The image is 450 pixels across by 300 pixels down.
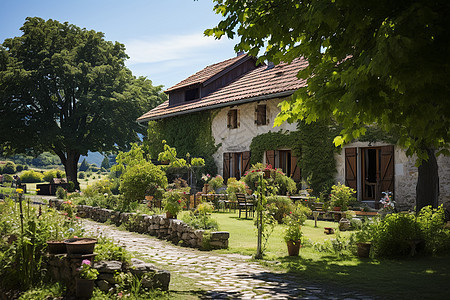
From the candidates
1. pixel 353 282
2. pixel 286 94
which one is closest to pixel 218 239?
pixel 353 282

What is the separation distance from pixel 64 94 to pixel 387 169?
25947 mm

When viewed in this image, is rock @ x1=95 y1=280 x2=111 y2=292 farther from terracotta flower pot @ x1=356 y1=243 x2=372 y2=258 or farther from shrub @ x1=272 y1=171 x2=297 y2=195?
shrub @ x1=272 y1=171 x2=297 y2=195

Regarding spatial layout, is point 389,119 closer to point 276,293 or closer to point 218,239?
point 276,293

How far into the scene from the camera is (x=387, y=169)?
1543cm

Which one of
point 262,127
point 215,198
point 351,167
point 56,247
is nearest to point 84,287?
point 56,247

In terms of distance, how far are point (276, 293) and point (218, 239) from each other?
3.43m

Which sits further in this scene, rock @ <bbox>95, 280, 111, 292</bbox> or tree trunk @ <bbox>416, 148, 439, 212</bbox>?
tree trunk @ <bbox>416, 148, 439, 212</bbox>

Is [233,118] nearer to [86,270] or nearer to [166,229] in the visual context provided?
[166,229]

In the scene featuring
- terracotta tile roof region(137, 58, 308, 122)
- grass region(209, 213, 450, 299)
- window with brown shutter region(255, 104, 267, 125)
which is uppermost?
terracotta tile roof region(137, 58, 308, 122)

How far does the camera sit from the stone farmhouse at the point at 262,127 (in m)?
15.2

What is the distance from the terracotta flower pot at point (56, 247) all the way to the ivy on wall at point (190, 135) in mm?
16073

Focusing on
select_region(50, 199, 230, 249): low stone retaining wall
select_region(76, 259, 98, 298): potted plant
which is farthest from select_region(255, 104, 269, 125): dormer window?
select_region(76, 259, 98, 298): potted plant

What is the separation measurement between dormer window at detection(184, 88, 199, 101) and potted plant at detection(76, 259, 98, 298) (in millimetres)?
20069

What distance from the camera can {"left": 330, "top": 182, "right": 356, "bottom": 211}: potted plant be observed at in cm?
1491
